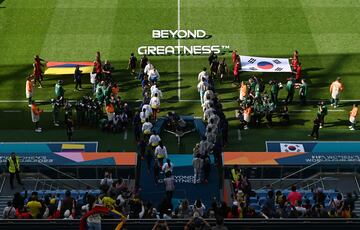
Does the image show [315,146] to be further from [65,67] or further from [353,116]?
[65,67]

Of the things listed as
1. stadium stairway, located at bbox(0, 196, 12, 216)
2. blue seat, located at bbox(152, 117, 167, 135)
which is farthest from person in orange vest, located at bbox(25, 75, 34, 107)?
stadium stairway, located at bbox(0, 196, 12, 216)

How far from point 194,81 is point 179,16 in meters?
7.43

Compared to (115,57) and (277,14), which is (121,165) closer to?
(115,57)

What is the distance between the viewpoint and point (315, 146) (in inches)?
1064

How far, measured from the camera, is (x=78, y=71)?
3177 cm

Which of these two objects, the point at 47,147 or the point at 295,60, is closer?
the point at 47,147

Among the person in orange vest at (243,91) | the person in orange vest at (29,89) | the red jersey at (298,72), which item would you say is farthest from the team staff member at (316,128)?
the person in orange vest at (29,89)

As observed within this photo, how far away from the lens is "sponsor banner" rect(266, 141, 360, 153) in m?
26.7

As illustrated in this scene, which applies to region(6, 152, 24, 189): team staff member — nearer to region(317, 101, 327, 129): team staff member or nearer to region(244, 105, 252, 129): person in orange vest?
region(244, 105, 252, 129): person in orange vest

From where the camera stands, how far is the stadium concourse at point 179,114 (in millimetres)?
20625

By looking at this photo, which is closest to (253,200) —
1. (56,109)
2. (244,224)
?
(244,224)

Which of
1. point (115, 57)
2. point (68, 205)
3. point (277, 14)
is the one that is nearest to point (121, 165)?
point (68, 205)

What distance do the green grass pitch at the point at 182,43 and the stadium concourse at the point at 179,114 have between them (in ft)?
0.29

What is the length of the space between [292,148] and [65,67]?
11.9 meters
